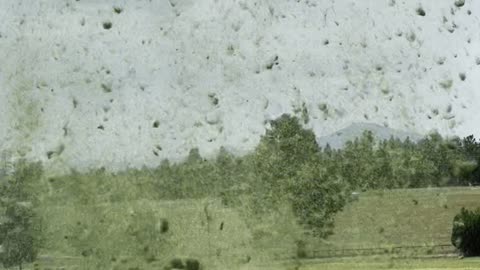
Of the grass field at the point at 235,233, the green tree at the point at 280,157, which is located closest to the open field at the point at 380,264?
the grass field at the point at 235,233

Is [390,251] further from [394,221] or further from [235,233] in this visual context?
[394,221]

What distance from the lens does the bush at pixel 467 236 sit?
53.4 meters

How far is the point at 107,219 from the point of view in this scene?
1292 inches

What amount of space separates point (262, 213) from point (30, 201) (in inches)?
469

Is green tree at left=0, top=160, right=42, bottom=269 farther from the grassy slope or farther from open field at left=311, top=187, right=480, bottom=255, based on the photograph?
the grassy slope

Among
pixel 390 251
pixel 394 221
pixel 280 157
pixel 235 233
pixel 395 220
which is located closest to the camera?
pixel 235 233

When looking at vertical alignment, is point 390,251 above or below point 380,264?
above

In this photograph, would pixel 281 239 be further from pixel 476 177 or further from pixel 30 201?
pixel 476 177

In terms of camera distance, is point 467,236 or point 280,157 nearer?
point 280,157

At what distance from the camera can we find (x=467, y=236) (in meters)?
54.2

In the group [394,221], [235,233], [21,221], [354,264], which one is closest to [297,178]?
[354,264]

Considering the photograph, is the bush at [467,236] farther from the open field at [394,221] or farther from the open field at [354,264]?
the open field at [354,264]

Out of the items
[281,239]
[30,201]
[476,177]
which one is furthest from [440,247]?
[476,177]

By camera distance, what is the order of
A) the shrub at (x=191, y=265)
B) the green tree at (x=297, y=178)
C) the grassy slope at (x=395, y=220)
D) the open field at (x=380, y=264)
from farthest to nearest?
1. the grassy slope at (x=395, y=220)
2. the green tree at (x=297, y=178)
3. the open field at (x=380, y=264)
4. the shrub at (x=191, y=265)
